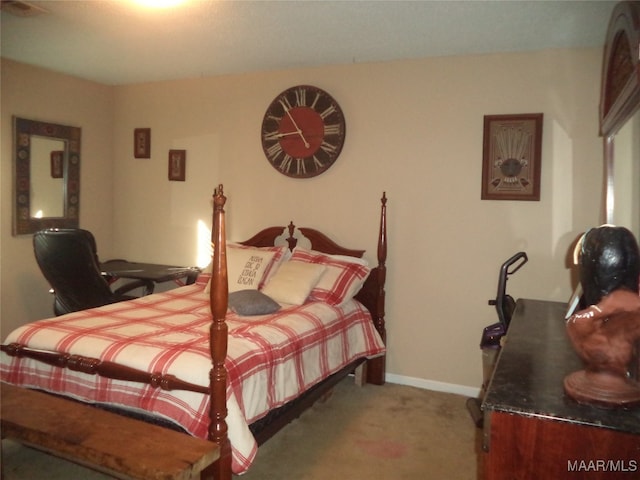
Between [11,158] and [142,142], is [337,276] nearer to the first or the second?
[142,142]

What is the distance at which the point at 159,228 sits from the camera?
4.52 meters

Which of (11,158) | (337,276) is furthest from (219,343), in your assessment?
(11,158)

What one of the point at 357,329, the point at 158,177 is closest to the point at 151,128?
the point at 158,177

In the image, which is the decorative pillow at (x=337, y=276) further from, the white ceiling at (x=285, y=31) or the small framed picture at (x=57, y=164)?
the small framed picture at (x=57, y=164)

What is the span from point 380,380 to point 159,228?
7.90ft

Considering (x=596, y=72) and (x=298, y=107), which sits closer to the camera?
(x=596, y=72)

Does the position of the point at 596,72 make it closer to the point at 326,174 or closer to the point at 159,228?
the point at 326,174

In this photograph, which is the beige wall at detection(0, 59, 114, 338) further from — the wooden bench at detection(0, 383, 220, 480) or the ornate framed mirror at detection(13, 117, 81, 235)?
the wooden bench at detection(0, 383, 220, 480)

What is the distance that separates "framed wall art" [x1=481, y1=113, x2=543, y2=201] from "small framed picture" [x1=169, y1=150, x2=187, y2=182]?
253 cm

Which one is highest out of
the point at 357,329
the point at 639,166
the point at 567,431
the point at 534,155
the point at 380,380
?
the point at 534,155

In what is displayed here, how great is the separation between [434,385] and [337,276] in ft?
3.53

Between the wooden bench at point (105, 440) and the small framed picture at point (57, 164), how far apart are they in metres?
2.63

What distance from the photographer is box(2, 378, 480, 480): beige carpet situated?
94.3 inches

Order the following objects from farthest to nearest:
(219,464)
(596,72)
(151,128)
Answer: (151,128) < (596,72) < (219,464)
